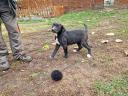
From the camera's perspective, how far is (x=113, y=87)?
5164 mm

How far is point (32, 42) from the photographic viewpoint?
8.05m

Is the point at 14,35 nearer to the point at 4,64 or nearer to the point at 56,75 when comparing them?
the point at 4,64

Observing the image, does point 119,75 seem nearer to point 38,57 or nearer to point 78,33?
point 78,33

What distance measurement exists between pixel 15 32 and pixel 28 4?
28.2ft

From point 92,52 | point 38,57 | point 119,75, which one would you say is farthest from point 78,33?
point 119,75

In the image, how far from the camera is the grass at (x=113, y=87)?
5016mm

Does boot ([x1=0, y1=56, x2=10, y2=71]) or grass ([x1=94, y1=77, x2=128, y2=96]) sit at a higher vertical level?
boot ([x1=0, y1=56, x2=10, y2=71])

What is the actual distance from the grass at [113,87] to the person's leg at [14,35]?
1.76 meters

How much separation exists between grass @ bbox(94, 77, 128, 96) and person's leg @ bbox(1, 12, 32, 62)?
69.5 inches

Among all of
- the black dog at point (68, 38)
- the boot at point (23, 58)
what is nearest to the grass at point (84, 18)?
the black dog at point (68, 38)

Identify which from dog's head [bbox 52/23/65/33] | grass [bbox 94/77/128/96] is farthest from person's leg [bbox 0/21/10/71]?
grass [bbox 94/77/128/96]

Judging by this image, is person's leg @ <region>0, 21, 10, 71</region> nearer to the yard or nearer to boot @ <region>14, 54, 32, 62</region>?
the yard

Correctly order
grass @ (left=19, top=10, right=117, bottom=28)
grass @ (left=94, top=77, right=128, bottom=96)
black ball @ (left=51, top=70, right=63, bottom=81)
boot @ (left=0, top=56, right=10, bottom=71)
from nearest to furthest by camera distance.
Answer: grass @ (left=94, top=77, right=128, bottom=96), black ball @ (left=51, top=70, right=63, bottom=81), boot @ (left=0, top=56, right=10, bottom=71), grass @ (left=19, top=10, right=117, bottom=28)

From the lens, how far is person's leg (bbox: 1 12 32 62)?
20.3 feet
